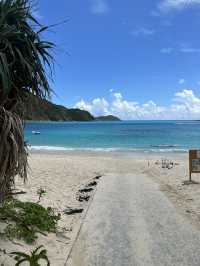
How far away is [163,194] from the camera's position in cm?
1220

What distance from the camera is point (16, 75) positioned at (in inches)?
247

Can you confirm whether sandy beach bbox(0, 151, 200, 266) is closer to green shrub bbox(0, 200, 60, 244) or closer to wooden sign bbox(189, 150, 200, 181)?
green shrub bbox(0, 200, 60, 244)

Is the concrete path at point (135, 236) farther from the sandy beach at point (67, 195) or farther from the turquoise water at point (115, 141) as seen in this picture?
the turquoise water at point (115, 141)

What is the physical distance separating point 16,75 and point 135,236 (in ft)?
10.7

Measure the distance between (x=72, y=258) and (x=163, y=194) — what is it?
6345 millimetres

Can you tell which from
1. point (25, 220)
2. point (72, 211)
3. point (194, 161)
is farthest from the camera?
point (194, 161)

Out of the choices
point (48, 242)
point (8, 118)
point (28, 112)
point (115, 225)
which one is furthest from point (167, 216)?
point (8, 118)

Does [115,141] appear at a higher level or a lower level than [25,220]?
higher

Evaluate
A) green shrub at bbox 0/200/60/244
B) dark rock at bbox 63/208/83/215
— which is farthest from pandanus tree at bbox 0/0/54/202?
dark rock at bbox 63/208/83/215

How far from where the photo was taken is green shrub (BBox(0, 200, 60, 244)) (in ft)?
20.9

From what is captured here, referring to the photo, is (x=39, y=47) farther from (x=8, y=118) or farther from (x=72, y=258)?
(x=72, y=258)

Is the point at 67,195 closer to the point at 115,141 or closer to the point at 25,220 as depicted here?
the point at 25,220

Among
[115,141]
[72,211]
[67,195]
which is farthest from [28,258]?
[115,141]

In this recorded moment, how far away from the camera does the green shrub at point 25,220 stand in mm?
6375
